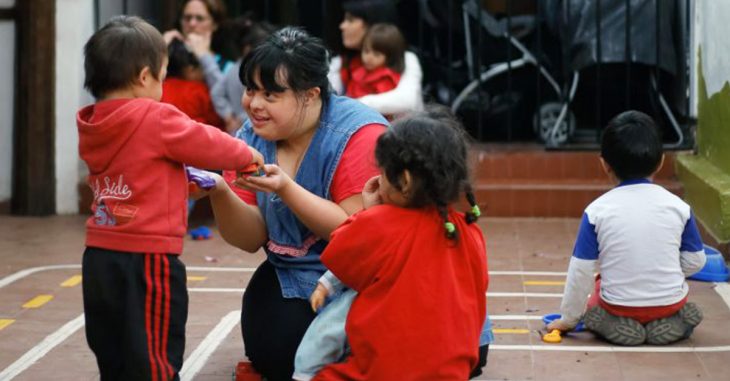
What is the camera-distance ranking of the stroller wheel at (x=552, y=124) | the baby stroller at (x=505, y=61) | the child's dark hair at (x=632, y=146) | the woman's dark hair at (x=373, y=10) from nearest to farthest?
1. the child's dark hair at (x=632, y=146)
2. the woman's dark hair at (x=373, y=10)
3. the stroller wheel at (x=552, y=124)
4. the baby stroller at (x=505, y=61)

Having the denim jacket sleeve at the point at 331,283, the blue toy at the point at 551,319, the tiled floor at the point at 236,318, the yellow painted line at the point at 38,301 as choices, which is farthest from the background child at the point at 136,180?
the yellow painted line at the point at 38,301

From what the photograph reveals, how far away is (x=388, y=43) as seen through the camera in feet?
28.0

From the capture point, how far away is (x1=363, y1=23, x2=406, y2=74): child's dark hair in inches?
335

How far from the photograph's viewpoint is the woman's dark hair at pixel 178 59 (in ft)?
29.0

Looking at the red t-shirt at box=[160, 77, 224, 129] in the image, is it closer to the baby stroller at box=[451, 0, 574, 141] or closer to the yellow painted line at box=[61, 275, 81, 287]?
the baby stroller at box=[451, 0, 574, 141]

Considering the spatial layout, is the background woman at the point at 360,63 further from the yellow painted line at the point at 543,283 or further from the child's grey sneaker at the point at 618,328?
the child's grey sneaker at the point at 618,328

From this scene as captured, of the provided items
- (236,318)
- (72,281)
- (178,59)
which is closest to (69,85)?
(178,59)

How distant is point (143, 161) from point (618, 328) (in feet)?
7.27

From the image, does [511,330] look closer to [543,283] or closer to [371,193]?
[543,283]

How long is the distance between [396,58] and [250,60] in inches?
155

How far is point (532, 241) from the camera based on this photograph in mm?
8078

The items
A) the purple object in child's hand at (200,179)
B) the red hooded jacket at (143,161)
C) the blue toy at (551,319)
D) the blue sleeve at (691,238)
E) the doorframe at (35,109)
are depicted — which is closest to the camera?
the red hooded jacket at (143,161)

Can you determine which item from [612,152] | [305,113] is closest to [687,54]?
[612,152]

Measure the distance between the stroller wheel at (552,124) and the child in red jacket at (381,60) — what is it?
51.4 inches
